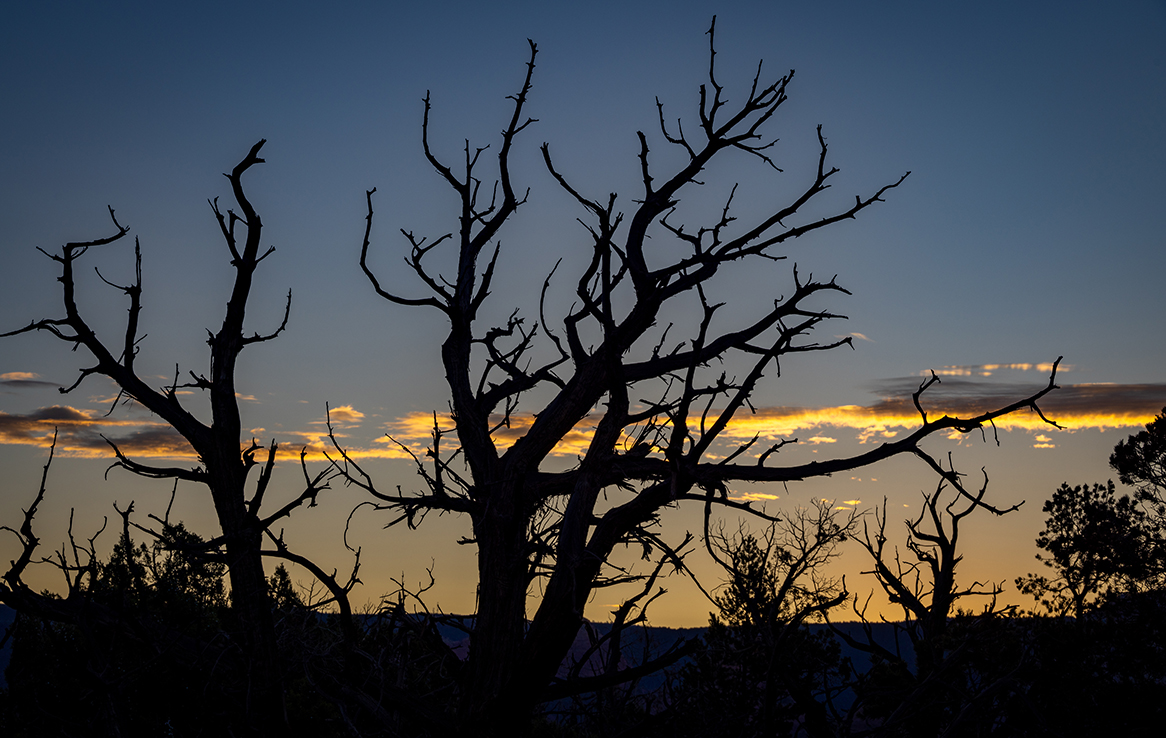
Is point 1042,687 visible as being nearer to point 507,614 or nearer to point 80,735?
point 507,614

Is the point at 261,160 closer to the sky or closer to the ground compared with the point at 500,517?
closer to the sky

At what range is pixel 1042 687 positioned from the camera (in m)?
16.3

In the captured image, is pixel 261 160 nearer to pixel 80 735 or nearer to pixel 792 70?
pixel 792 70

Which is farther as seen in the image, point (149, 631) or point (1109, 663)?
point (1109, 663)

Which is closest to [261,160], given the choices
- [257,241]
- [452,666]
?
[257,241]

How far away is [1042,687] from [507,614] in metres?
13.9

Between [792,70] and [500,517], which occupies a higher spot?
[792,70]

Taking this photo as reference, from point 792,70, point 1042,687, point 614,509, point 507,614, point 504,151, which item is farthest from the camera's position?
point 1042,687

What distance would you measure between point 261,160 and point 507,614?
14.6 ft

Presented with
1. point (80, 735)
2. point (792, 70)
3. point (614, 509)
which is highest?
point (792, 70)

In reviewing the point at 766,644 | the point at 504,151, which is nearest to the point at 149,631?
the point at 766,644

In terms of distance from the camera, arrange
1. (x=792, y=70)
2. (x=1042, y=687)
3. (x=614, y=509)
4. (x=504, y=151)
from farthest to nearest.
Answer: (x=1042, y=687) → (x=504, y=151) → (x=792, y=70) → (x=614, y=509)

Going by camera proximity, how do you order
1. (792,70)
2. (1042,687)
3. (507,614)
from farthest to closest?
(1042,687) < (792,70) < (507,614)

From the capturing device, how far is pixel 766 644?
6625mm
